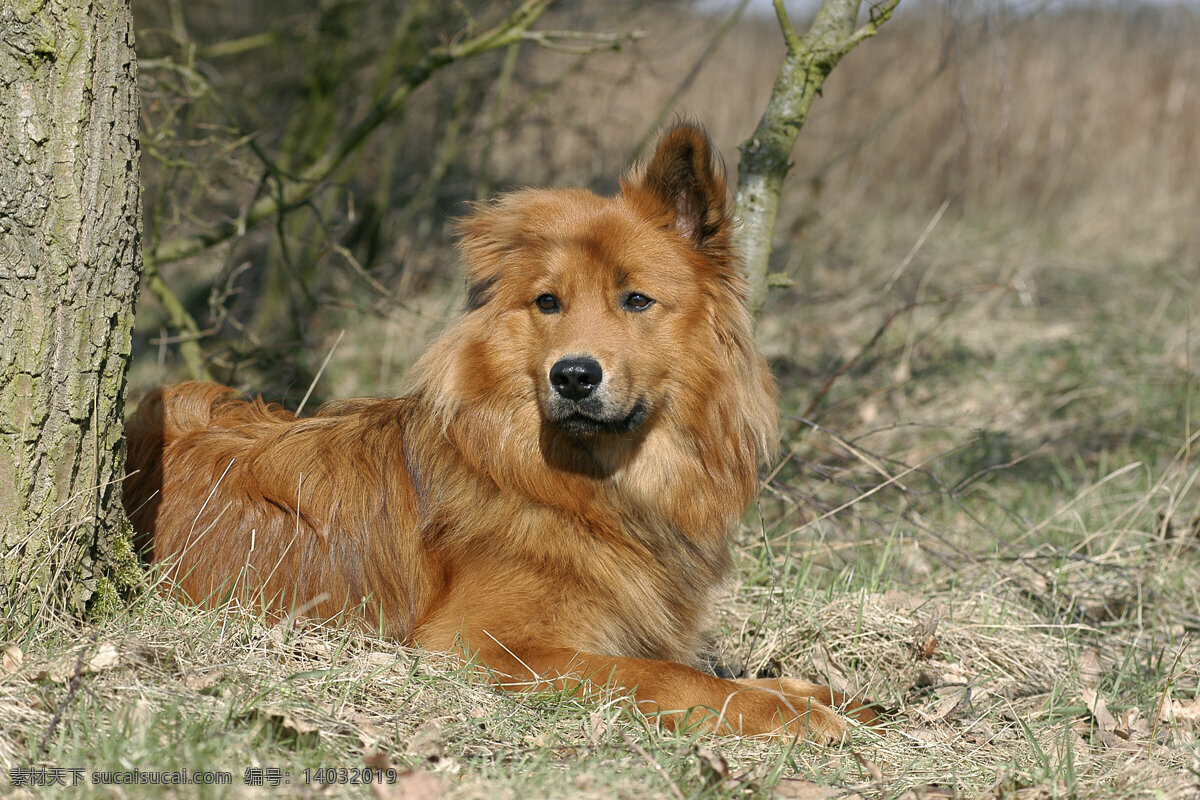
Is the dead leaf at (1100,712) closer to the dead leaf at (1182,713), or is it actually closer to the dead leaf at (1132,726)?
the dead leaf at (1132,726)

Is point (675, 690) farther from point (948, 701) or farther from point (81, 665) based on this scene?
point (81, 665)

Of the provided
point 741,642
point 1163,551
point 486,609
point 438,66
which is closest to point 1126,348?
point 1163,551

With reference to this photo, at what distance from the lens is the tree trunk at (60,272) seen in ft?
9.18

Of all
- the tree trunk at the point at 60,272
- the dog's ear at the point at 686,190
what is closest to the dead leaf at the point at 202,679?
the tree trunk at the point at 60,272

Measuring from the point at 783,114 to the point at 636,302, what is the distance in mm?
1453

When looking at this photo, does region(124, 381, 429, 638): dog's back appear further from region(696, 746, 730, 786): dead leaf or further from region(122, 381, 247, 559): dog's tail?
region(696, 746, 730, 786): dead leaf

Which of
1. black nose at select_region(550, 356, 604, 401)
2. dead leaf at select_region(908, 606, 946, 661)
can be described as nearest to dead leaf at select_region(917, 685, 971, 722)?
dead leaf at select_region(908, 606, 946, 661)

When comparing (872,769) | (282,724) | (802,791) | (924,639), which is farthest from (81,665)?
(924,639)

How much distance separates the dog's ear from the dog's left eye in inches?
12.5

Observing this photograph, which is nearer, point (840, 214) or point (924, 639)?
point (924, 639)

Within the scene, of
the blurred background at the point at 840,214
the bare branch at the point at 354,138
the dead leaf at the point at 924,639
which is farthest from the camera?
the blurred background at the point at 840,214

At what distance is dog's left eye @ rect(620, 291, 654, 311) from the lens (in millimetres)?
3594

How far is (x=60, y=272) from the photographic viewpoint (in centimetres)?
286

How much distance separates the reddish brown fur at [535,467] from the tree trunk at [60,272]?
1.82 ft
